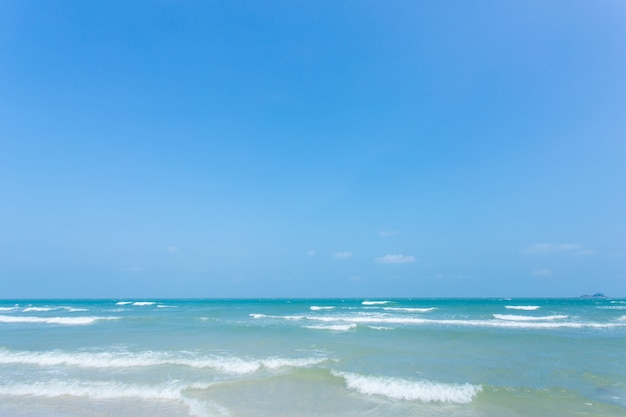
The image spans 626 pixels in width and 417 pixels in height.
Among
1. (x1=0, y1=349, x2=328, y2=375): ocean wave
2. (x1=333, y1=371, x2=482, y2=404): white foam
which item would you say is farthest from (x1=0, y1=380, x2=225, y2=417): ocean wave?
(x1=333, y1=371, x2=482, y2=404): white foam

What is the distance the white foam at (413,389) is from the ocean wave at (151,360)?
2.54m

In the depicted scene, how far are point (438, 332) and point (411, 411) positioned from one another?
12.8 metres

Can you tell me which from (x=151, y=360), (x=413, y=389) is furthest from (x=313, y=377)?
(x=151, y=360)

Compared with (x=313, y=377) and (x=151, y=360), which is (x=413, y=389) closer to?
(x=313, y=377)

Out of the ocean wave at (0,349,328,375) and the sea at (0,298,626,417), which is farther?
the ocean wave at (0,349,328,375)

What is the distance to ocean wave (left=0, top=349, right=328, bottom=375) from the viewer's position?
35.1 ft

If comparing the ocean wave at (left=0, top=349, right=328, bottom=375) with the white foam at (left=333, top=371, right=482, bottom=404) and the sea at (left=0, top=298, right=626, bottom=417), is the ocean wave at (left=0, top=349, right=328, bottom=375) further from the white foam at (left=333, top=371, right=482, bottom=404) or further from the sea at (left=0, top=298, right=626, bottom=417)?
the white foam at (left=333, top=371, right=482, bottom=404)

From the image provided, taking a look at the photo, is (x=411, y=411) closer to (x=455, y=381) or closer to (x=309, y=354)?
(x=455, y=381)

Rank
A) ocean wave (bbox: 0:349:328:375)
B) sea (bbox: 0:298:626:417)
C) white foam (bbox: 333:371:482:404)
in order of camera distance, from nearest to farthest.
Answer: sea (bbox: 0:298:626:417) → white foam (bbox: 333:371:482:404) → ocean wave (bbox: 0:349:328:375)

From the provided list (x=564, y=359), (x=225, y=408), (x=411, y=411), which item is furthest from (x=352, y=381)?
(x=564, y=359)

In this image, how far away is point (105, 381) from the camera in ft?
29.9

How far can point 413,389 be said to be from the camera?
327 inches

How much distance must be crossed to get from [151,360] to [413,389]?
8.43 m

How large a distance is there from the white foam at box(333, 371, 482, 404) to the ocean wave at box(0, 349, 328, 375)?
2.54 m
